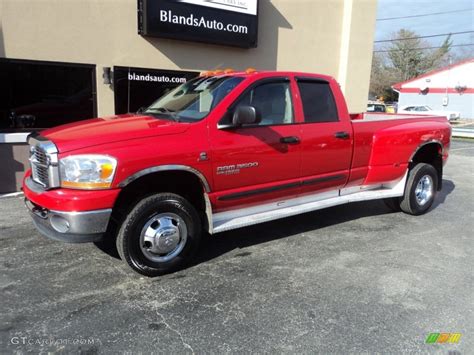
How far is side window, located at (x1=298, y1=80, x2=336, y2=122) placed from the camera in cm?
490

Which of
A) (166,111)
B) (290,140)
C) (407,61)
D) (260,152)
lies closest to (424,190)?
(290,140)

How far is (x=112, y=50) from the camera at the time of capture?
7.95 meters

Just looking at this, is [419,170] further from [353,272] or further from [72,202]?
[72,202]

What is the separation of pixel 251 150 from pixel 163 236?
126 centimetres

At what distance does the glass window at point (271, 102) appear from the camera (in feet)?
14.7

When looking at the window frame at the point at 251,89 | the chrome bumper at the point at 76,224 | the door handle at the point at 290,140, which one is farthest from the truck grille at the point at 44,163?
the door handle at the point at 290,140

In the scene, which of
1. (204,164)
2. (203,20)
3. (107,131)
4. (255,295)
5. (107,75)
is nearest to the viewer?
(255,295)

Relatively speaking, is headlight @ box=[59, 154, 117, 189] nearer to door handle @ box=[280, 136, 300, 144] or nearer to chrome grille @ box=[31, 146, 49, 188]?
chrome grille @ box=[31, 146, 49, 188]

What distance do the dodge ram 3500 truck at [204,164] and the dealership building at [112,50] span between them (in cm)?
349

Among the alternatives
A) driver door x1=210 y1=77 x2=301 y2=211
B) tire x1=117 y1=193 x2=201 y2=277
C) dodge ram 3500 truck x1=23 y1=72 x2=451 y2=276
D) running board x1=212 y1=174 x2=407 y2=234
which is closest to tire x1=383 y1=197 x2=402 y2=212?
running board x1=212 y1=174 x2=407 y2=234

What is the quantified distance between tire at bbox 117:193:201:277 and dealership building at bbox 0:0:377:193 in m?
4.59

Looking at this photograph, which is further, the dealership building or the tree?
the tree

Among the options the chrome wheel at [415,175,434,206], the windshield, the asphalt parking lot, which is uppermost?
the windshield

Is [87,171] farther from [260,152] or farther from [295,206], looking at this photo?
[295,206]
